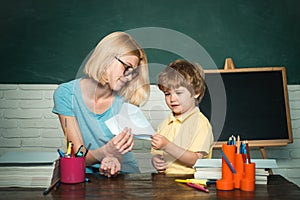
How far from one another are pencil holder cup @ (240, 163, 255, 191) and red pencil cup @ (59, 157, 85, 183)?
561 mm

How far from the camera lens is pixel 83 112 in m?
2.12

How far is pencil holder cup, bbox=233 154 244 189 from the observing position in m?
1.47

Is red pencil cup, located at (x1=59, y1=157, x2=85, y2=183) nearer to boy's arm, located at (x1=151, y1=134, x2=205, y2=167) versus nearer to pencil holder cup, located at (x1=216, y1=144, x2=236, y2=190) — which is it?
boy's arm, located at (x1=151, y1=134, x2=205, y2=167)

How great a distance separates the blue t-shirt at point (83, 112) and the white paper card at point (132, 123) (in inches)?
3.3

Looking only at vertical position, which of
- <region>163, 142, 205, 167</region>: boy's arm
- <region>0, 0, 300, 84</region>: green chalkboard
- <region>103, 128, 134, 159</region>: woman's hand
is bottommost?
<region>163, 142, 205, 167</region>: boy's arm

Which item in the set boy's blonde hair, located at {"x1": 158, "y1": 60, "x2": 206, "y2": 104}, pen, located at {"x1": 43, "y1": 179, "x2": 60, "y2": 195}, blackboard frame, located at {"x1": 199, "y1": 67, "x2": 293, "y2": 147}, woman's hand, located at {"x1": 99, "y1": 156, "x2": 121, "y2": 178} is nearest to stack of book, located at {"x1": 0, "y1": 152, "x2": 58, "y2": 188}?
pen, located at {"x1": 43, "y1": 179, "x2": 60, "y2": 195}

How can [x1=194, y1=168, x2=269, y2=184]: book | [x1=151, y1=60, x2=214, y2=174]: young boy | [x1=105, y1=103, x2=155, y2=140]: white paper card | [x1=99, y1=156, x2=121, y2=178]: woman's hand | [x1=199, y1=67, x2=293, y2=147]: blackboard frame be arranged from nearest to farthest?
1. [x1=194, y1=168, x2=269, y2=184]: book
2. [x1=99, y1=156, x2=121, y2=178]: woman's hand
3. [x1=105, y1=103, x2=155, y2=140]: white paper card
4. [x1=151, y1=60, x2=214, y2=174]: young boy
5. [x1=199, y1=67, x2=293, y2=147]: blackboard frame

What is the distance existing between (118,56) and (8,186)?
2.59 ft

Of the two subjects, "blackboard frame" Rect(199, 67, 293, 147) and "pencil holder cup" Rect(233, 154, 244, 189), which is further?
"blackboard frame" Rect(199, 67, 293, 147)

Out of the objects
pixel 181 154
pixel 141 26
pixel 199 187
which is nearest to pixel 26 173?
pixel 199 187

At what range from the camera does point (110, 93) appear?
2.20 meters

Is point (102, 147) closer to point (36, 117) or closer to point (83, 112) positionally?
point (83, 112)

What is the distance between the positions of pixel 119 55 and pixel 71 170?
66 centimetres

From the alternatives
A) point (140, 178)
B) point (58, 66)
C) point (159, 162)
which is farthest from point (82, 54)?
point (140, 178)
